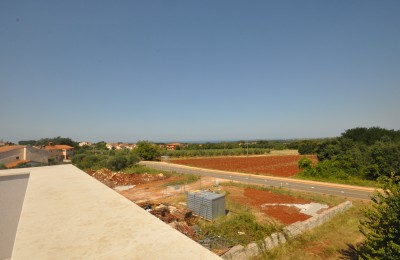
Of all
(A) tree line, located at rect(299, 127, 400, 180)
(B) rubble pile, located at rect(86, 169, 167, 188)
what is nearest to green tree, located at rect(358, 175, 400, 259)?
(A) tree line, located at rect(299, 127, 400, 180)

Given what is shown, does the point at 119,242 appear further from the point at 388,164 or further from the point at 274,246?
the point at 388,164

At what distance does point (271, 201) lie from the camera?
19.4 meters

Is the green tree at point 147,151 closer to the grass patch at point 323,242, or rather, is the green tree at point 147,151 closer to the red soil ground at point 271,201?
the red soil ground at point 271,201

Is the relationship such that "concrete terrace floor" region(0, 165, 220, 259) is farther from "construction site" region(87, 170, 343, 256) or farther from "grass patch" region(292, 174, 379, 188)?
"grass patch" region(292, 174, 379, 188)

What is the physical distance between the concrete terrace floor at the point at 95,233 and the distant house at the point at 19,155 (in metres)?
37.3

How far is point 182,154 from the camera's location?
65.4 meters

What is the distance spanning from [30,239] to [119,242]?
123 cm

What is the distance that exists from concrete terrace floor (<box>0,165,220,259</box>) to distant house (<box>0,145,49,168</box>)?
37.3 m

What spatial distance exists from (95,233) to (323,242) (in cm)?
1266

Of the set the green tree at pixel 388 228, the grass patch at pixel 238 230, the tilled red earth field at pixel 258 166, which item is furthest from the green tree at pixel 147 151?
the green tree at pixel 388 228

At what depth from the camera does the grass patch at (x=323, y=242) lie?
34.8 ft

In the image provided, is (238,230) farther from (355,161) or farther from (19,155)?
(19,155)

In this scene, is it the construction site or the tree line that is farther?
the tree line

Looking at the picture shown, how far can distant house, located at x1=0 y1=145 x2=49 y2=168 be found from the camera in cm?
3641
